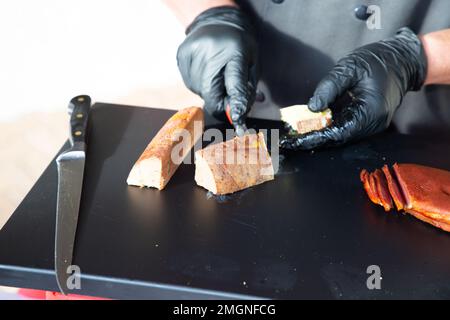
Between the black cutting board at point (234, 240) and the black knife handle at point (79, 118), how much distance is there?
91mm

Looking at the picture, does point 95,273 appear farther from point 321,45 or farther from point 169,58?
point 169,58

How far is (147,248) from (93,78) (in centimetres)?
221

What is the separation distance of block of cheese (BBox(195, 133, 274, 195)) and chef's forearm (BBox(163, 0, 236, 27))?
0.80m

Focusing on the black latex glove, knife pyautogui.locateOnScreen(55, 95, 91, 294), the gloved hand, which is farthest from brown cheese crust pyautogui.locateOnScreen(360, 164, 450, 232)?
knife pyautogui.locateOnScreen(55, 95, 91, 294)

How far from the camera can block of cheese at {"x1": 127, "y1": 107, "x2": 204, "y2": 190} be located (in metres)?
1.68

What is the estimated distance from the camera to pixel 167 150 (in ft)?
5.71

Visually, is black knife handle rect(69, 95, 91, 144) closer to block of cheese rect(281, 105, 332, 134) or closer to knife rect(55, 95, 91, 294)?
knife rect(55, 95, 91, 294)

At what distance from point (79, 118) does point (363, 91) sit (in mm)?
1150

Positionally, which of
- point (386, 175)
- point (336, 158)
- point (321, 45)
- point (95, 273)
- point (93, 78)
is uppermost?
point (93, 78)

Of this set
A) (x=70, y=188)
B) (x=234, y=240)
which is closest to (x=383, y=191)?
(x=234, y=240)

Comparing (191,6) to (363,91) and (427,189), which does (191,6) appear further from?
(427,189)

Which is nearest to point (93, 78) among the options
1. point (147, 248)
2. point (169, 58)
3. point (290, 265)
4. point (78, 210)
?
point (169, 58)

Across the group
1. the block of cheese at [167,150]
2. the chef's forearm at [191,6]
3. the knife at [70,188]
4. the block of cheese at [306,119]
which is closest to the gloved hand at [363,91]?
the block of cheese at [306,119]

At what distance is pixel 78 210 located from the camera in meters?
1.58
